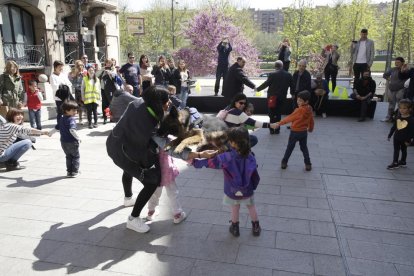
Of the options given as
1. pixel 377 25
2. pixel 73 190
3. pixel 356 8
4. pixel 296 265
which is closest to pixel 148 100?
pixel 296 265

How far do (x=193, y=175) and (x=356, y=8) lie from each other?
30.7 metres

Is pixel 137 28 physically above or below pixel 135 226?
above

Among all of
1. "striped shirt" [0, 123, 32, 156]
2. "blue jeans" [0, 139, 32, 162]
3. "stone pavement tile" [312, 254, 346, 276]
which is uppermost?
"striped shirt" [0, 123, 32, 156]

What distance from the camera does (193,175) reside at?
5891mm

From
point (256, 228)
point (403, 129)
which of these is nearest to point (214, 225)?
point (256, 228)

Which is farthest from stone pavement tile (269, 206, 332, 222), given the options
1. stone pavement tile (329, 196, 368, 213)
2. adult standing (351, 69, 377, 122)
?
adult standing (351, 69, 377, 122)

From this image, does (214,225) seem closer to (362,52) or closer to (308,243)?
(308,243)

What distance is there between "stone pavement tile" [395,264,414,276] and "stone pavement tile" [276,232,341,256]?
0.53 meters

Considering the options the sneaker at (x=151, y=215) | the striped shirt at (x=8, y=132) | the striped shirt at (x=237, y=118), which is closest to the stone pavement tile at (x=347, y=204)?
the striped shirt at (x=237, y=118)

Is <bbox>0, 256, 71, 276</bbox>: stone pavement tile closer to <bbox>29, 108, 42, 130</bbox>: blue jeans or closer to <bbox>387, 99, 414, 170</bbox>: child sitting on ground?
<bbox>387, 99, 414, 170</bbox>: child sitting on ground

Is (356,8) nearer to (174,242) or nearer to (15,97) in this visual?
(15,97)

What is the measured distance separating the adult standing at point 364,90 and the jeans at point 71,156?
8.20 metres

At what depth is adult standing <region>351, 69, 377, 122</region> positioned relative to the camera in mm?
10273

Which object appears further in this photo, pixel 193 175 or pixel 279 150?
pixel 279 150
